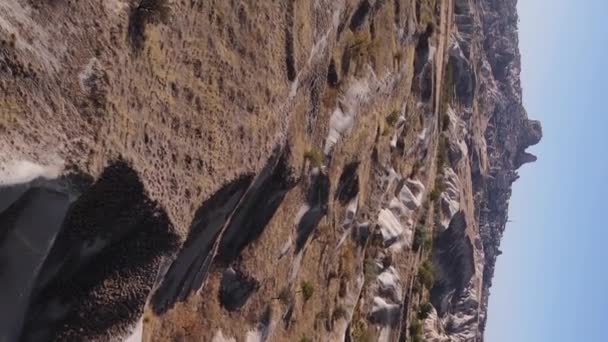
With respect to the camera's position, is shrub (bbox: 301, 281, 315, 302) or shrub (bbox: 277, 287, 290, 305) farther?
shrub (bbox: 301, 281, 315, 302)

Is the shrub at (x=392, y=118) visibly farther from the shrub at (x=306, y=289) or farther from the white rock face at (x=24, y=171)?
the white rock face at (x=24, y=171)

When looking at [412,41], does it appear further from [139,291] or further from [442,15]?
[139,291]

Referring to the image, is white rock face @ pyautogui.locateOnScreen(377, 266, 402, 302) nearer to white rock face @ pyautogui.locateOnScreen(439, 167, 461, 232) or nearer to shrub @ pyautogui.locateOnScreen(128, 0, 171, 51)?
white rock face @ pyautogui.locateOnScreen(439, 167, 461, 232)

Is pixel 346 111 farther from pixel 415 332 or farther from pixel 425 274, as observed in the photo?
pixel 425 274

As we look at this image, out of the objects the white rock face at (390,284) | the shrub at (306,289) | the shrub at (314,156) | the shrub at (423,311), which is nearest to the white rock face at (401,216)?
the white rock face at (390,284)

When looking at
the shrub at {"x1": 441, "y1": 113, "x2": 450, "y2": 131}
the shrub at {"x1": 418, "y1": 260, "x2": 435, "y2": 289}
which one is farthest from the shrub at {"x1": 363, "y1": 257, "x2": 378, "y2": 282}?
the shrub at {"x1": 441, "y1": 113, "x2": 450, "y2": 131}

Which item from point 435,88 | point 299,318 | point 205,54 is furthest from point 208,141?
point 435,88
